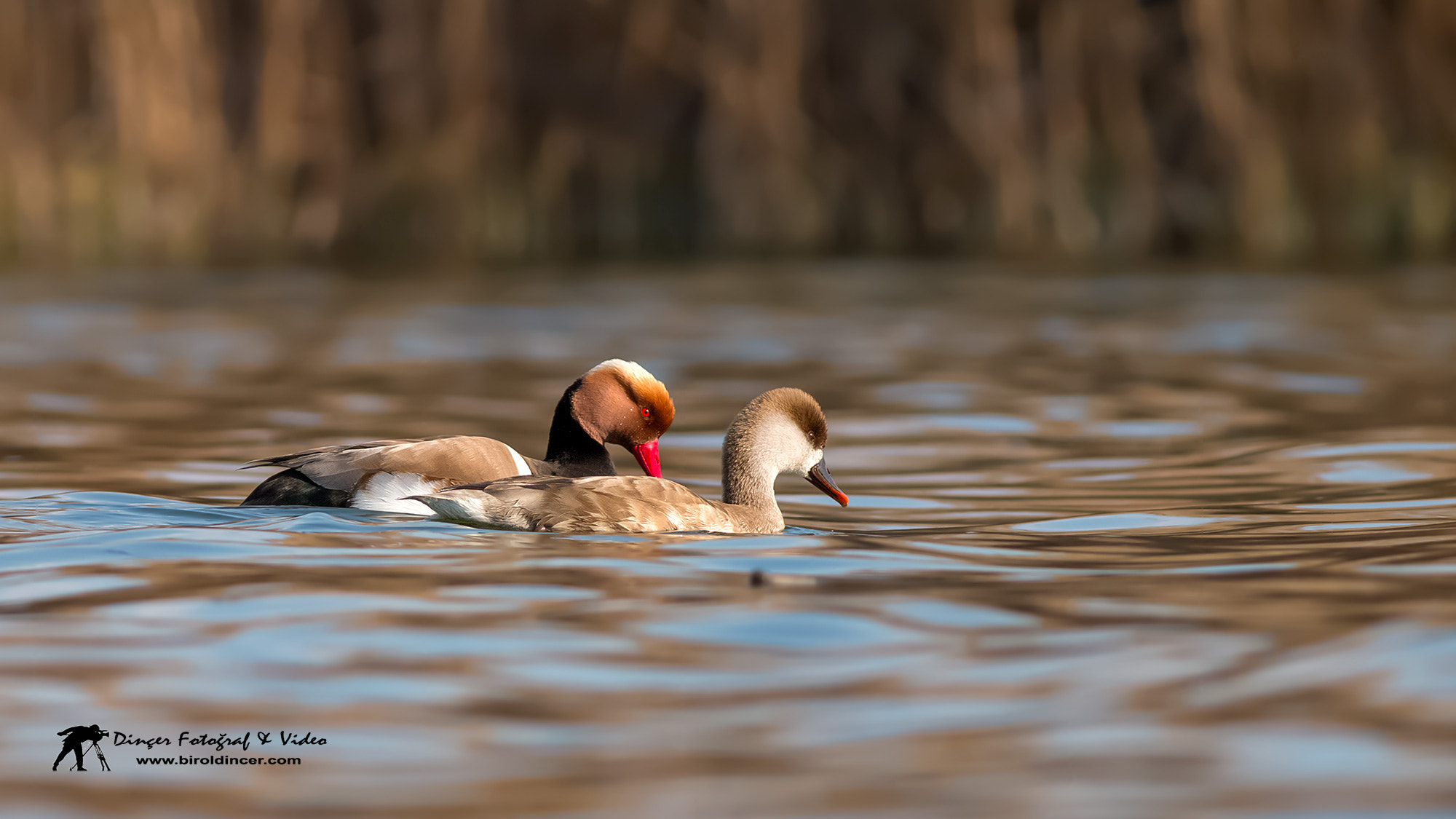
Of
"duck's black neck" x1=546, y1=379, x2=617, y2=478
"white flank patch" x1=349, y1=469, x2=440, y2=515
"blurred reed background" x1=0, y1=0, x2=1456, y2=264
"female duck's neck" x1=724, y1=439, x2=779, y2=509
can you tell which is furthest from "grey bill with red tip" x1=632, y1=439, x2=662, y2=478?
"blurred reed background" x1=0, y1=0, x2=1456, y2=264

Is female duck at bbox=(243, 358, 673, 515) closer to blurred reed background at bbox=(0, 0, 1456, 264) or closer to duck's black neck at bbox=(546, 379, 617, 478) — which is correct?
duck's black neck at bbox=(546, 379, 617, 478)

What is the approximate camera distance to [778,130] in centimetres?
1744

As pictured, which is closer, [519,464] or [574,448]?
[519,464]

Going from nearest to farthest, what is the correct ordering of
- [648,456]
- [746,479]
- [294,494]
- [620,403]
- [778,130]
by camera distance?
[294,494] → [746,479] → [620,403] → [648,456] → [778,130]

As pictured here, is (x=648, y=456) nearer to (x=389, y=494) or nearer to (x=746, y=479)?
(x=746, y=479)

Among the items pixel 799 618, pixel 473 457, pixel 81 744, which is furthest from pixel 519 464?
pixel 81 744

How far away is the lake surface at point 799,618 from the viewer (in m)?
3.29

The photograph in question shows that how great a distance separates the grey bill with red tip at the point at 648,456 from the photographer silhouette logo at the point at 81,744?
365cm

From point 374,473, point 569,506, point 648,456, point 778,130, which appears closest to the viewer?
point 569,506

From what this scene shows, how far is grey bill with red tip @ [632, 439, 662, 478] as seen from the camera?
7098 millimetres

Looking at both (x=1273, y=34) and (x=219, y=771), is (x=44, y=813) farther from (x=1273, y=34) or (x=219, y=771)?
(x=1273, y=34)

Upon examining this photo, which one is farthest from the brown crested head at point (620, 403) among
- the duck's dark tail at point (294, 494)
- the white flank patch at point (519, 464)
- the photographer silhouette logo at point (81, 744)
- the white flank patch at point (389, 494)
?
the photographer silhouette logo at point (81, 744)

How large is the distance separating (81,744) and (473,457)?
10.0 feet

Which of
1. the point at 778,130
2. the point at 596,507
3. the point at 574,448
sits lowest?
the point at 596,507
